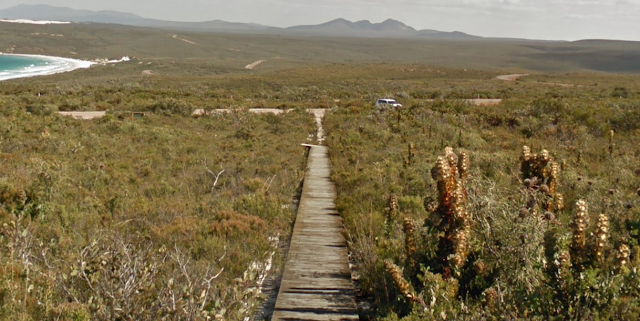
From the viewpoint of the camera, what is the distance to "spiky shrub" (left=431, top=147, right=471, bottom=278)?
4.50 meters

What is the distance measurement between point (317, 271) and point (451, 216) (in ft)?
6.44

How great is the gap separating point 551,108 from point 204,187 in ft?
60.0

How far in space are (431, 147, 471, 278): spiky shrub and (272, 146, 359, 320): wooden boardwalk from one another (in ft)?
3.54

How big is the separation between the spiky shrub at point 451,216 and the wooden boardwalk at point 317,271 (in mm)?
1080

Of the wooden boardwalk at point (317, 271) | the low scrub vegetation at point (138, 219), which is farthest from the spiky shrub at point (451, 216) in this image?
the low scrub vegetation at point (138, 219)

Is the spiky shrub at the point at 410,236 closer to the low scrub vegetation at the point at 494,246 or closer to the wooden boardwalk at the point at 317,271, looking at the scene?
the low scrub vegetation at the point at 494,246

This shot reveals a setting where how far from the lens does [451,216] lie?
458 centimetres

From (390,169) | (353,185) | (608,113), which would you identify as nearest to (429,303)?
(353,185)

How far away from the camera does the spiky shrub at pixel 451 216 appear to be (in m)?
4.50

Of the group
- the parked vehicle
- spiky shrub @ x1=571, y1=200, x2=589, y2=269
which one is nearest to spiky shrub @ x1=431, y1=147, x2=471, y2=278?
spiky shrub @ x1=571, y1=200, x2=589, y2=269

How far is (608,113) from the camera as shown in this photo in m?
21.0

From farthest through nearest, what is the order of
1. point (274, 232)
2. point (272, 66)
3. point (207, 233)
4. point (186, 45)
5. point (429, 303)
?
point (186, 45) → point (272, 66) → point (274, 232) → point (207, 233) → point (429, 303)

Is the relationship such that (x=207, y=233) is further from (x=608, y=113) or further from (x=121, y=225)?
(x=608, y=113)

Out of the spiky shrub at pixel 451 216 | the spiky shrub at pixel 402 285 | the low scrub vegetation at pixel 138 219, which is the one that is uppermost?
the spiky shrub at pixel 451 216
